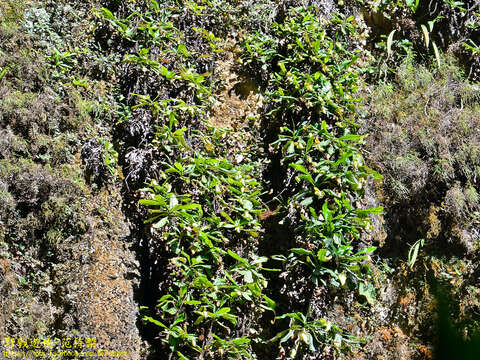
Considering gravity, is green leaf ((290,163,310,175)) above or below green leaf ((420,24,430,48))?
below

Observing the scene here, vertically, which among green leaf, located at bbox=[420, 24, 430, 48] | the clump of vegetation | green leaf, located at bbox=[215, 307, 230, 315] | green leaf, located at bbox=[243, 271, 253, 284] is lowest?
green leaf, located at bbox=[215, 307, 230, 315]

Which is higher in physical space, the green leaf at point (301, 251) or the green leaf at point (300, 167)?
the green leaf at point (300, 167)

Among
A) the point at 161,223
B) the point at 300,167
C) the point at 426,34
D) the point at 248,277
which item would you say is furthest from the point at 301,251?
the point at 426,34

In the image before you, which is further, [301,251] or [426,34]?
[426,34]

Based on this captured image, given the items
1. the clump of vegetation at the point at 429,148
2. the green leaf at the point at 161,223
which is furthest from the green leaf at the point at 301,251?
→ the clump of vegetation at the point at 429,148

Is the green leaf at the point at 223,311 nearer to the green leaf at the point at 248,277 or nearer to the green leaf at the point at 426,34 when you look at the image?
the green leaf at the point at 248,277

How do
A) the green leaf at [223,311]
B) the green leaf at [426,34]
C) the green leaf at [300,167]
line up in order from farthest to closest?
the green leaf at [426,34], the green leaf at [300,167], the green leaf at [223,311]

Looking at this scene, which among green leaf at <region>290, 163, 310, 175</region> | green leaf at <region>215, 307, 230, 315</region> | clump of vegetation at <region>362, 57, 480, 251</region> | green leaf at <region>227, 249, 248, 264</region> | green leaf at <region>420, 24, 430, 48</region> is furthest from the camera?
green leaf at <region>420, 24, 430, 48</region>

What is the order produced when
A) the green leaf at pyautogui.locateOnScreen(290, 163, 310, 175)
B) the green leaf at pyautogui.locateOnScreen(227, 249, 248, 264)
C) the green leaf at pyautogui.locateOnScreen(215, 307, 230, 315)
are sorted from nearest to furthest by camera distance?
the green leaf at pyautogui.locateOnScreen(215, 307, 230, 315)
the green leaf at pyautogui.locateOnScreen(227, 249, 248, 264)
the green leaf at pyautogui.locateOnScreen(290, 163, 310, 175)

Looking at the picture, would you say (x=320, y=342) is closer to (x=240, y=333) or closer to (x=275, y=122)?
(x=240, y=333)

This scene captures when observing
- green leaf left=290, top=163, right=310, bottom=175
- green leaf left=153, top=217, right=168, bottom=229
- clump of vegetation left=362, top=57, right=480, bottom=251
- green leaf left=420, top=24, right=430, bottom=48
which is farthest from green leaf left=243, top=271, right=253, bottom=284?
green leaf left=420, top=24, right=430, bottom=48

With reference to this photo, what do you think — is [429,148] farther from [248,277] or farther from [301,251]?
[248,277]

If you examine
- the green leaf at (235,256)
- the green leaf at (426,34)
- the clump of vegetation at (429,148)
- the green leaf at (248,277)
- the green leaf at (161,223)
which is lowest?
the green leaf at (248,277)

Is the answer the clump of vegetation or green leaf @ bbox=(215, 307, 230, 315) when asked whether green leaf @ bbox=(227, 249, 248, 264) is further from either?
the clump of vegetation
